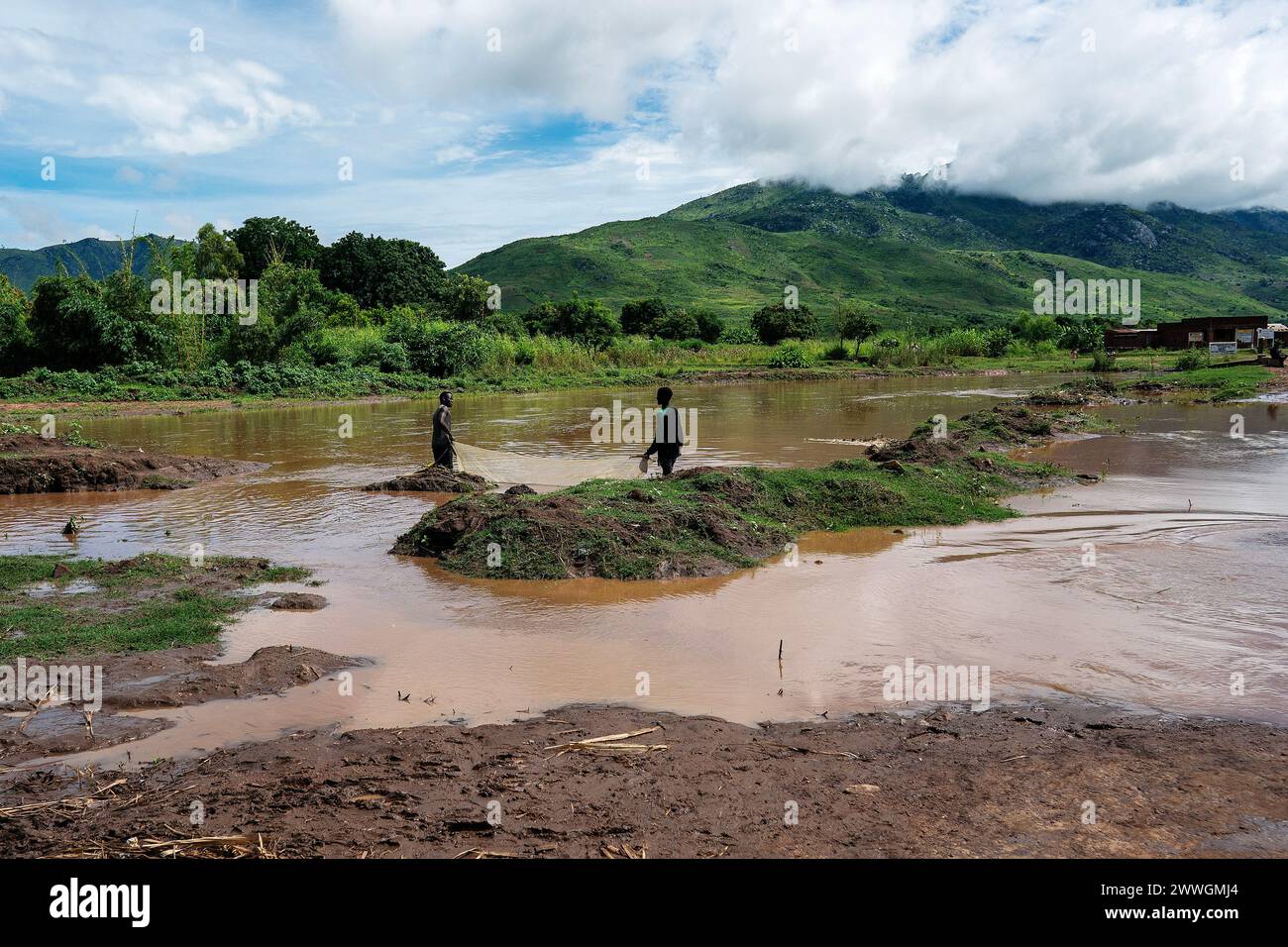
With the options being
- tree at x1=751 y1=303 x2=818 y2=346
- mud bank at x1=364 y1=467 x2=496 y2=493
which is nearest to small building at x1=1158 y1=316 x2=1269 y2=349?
tree at x1=751 y1=303 x2=818 y2=346

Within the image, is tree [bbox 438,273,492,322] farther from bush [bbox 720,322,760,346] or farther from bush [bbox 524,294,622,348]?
bush [bbox 720,322,760,346]

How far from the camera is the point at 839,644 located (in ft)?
24.3

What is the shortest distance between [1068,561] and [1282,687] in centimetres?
375

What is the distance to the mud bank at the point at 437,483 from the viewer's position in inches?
594

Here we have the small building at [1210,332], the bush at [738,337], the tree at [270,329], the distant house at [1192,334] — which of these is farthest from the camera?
the bush at [738,337]

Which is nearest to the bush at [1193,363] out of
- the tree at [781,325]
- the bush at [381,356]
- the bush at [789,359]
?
the bush at [789,359]

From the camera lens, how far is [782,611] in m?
8.35

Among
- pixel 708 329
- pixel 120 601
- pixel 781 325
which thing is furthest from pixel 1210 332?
pixel 120 601

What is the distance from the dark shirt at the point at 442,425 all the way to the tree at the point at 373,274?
172ft

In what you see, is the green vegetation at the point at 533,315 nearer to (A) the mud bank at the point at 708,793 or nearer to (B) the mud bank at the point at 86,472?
(B) the mud bank at the point at 86,472

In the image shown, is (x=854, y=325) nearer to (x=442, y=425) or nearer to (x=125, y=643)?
(x=442, y=425)

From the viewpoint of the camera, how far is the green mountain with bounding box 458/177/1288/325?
11175 cm
